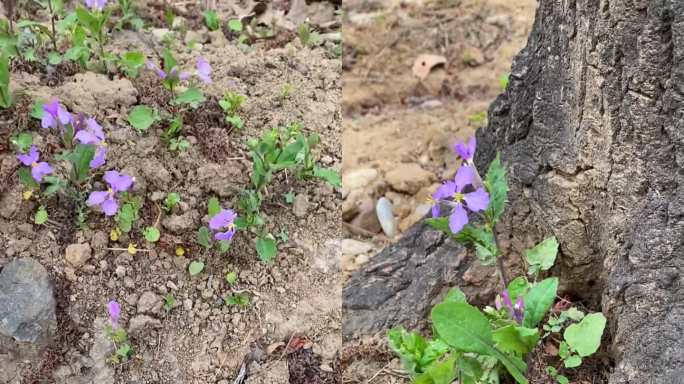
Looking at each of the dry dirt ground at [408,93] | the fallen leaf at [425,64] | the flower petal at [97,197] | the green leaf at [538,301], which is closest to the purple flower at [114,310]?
the flower petal at [97,197]

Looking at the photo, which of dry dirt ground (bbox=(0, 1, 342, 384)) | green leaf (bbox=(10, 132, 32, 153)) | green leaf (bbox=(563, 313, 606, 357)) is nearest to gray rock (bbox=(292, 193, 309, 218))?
dry dirt ground (bbox=(0, 1, 342, 384))

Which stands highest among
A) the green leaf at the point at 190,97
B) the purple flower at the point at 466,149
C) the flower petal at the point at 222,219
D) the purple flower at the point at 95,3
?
the purple flower at the point at 95,3

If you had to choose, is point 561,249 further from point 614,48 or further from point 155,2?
point 155,2

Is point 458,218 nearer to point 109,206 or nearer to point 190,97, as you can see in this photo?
point 109,206

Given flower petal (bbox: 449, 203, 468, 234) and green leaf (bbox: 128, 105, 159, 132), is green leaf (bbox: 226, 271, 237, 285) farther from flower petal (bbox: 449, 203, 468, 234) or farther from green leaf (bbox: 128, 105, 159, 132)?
flower petal (bbox: 449, 203, 468, 234)

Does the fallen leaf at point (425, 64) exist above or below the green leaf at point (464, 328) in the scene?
below

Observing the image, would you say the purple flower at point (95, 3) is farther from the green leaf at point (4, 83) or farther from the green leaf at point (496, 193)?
the green leaf at point (496, 193)

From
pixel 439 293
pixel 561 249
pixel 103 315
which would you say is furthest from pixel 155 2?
pixel 561 249
